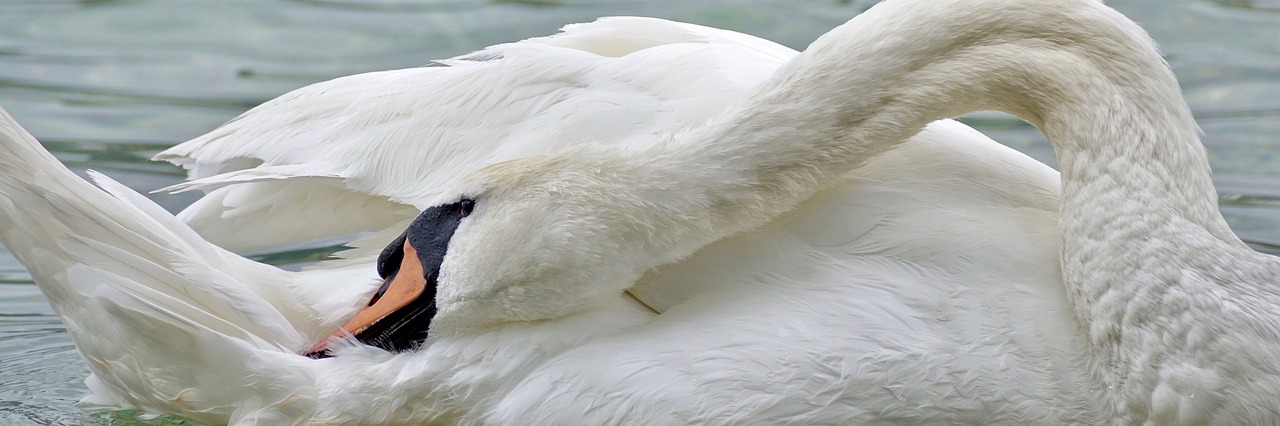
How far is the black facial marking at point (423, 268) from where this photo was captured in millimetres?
3523

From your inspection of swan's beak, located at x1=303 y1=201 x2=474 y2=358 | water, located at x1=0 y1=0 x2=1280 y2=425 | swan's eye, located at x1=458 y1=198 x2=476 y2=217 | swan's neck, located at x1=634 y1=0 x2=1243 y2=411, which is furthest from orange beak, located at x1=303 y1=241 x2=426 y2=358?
water, located at x1=0 y1=0 x2=1280 y2=425

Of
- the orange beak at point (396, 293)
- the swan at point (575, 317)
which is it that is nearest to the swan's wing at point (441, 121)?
the swan at point (575, 317)

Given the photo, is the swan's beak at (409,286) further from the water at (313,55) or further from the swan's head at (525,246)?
the water at (313,55)

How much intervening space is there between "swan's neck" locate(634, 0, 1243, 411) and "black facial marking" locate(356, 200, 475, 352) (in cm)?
50

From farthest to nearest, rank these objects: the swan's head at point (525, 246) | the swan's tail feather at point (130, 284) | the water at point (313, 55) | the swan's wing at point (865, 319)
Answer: the water at point (313, 55) < the swan's tail feather at point (130, 284) < the swan's head at point (525, 246) < the swan's wing at point (865, 319)

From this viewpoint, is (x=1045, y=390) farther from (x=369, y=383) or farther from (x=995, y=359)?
(x=369, y=383)

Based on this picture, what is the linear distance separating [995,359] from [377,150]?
1.58 m

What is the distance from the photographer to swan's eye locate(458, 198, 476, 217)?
3.51 m

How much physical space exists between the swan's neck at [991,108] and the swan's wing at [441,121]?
27 centimetres

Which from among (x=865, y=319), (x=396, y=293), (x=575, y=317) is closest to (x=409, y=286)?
(x=396, y=293)

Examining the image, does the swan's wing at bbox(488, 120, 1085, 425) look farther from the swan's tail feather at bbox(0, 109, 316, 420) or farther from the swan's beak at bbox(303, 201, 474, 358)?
the swan's tail feather at bbox(0, 109, 316, 420)

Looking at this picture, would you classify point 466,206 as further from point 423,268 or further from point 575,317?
point 575,317

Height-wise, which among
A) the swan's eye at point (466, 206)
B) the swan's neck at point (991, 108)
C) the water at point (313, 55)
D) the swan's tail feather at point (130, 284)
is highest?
the swan's neck at point (991, 108)

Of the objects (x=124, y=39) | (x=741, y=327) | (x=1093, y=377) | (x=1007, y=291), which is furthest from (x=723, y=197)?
(x=124, y=39)
